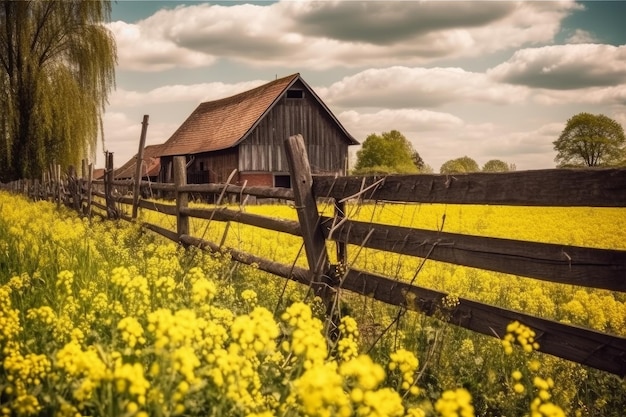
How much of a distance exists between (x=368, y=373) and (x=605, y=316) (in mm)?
4406

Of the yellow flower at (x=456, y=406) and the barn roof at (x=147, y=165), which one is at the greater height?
the barn roof at (x=147, y=165)

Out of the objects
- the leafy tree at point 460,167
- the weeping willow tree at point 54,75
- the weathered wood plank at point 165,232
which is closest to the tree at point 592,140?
the leafy tree at point 460,167

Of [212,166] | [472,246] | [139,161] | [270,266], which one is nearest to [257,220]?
[270,266]

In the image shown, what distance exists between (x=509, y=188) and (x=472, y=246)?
1.61 feet

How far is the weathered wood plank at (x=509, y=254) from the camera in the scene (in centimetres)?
302

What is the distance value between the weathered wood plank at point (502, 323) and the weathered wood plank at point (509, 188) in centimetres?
67

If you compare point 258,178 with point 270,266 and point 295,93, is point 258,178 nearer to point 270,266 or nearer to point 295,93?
point 295,93

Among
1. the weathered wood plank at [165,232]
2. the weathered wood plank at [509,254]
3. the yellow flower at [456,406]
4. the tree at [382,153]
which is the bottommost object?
the weathered wood plank at [165,232]

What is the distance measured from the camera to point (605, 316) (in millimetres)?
5176

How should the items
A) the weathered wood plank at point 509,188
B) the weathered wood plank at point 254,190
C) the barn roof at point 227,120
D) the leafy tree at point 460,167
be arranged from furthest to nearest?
the leafy tree at point 460,167 < the barn roof at point 227,120 < the weathered wood plank at point 254,190 < the weathered wood plank at point 509,188

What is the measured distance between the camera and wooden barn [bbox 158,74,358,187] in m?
29.5

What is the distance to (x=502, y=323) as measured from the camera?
352 centimetres

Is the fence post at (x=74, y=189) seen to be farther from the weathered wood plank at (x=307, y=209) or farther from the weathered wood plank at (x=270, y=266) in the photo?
Answer: the weathered wood plank at (x=307, y=209)

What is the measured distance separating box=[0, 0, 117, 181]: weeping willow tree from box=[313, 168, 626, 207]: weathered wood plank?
78.6 ft
